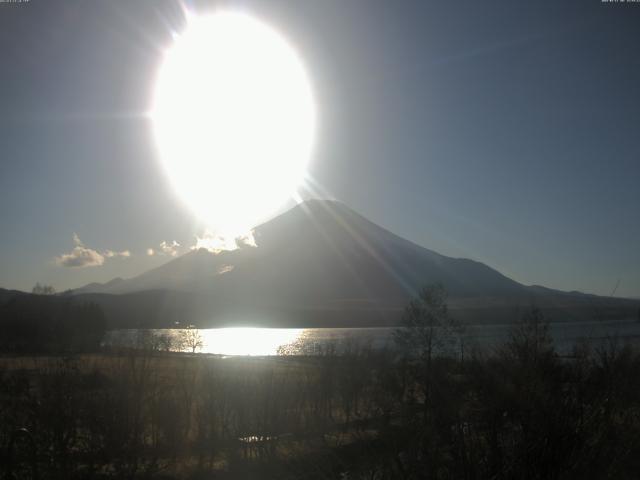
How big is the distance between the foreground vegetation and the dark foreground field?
0.9 inches

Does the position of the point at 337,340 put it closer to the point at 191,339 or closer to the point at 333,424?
the point at 191,339

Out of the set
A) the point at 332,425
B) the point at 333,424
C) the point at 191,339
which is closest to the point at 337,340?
the point at 191,339

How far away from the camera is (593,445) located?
3990 millimetres

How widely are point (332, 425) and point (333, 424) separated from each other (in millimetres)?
259

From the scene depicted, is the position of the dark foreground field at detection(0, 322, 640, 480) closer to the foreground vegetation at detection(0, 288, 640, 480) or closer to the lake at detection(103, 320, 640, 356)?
the foreground vegetation at detection(0, 288, 640, 480)

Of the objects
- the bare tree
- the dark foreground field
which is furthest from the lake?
the dark foreground field

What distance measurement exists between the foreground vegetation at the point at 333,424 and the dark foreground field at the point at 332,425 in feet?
0.07

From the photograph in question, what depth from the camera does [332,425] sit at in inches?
681

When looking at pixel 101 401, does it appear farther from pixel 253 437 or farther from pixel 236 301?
pixel 236 301

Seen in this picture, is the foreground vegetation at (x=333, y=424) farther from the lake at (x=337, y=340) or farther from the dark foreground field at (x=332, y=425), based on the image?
the lake at (x=337, y=340)

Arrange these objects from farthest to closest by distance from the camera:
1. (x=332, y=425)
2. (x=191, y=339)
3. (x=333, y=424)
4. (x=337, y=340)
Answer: (x=337, y=340), (x=191, y=339), (x=333, y=424), (x=332, y=425)

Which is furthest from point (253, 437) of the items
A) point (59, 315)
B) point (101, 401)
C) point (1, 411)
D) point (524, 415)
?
point (59, 315)

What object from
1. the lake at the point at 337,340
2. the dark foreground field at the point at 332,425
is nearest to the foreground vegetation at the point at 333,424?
the dark foreground field at the point at 332,425

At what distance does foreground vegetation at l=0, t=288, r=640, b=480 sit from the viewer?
13.0 feet
